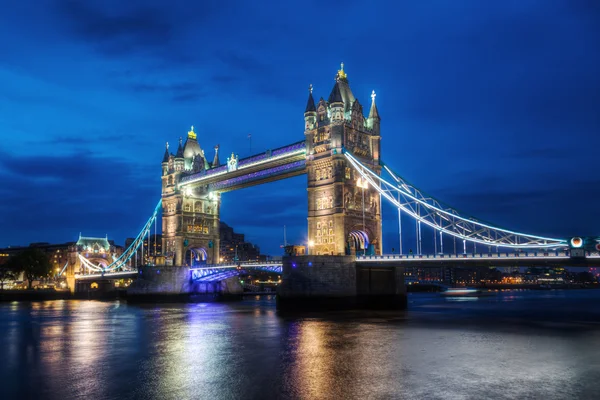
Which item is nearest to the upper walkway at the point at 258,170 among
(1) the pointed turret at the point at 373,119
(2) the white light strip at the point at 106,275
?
(1) the pointed turret at the point at 373,119

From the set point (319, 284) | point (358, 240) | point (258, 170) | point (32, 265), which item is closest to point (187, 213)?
point (258, 170)

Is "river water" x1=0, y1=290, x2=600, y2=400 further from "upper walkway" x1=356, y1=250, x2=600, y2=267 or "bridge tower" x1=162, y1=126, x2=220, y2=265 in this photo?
"bridge tower" x1=162, y1=126, x2=220, y2=265

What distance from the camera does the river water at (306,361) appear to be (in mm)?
17094

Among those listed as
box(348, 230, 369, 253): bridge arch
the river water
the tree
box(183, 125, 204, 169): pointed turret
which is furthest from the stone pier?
the river water

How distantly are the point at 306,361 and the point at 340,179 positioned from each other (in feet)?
113

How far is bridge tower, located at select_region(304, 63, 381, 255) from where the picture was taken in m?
55.8

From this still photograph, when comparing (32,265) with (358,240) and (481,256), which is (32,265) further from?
(481,256)

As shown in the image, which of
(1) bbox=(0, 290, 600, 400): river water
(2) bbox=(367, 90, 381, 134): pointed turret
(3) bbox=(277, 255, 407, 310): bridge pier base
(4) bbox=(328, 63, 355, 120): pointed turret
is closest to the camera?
(1) bbox=(0, 290, 600, 400): river water

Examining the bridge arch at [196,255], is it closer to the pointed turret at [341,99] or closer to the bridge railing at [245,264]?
the bridge railing at [245,264]

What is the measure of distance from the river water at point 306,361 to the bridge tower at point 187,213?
4301 centimetres

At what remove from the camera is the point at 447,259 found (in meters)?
44.7

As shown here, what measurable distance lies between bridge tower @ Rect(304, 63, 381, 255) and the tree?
63453 millimetres

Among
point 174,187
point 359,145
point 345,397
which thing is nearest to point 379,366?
point 345,397

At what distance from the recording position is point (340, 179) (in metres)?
55.8
